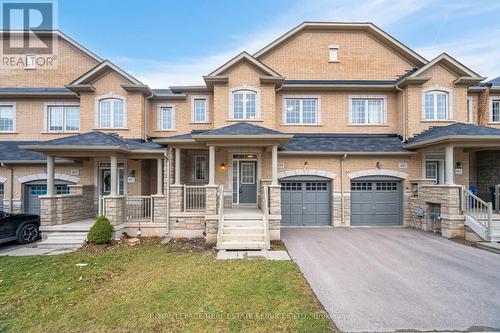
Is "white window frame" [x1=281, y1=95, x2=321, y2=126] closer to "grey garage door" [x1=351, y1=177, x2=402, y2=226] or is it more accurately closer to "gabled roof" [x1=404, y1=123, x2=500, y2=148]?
"grey garage door" [x1=351, y1=177, x2=402, y2=226]

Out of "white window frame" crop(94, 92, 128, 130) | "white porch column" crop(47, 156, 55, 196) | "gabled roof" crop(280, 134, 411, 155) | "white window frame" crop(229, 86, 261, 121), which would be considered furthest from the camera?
"white window frame" crop(94, 92, 128, 130)

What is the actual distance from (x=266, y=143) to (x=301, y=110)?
466 cm

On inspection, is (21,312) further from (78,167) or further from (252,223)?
(78,167)

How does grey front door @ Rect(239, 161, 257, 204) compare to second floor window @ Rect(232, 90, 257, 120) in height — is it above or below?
below

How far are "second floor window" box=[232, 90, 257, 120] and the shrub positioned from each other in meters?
7.14

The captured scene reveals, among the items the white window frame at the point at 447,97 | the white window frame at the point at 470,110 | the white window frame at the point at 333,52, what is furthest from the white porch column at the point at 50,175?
the white window frame at the point at 470,110

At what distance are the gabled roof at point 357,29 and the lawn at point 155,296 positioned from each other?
11.5 m

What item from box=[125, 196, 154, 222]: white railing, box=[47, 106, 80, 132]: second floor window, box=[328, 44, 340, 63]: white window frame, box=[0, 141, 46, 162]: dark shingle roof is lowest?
box=[125, 196, 154, 222]: white railing

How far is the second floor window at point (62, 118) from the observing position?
12.6m

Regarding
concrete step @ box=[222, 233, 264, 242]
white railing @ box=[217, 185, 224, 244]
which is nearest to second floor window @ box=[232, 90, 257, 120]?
white railing @ box=[217, 185, 224, 244]

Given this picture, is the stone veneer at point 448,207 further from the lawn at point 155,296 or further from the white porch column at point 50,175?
the white porch column at point 50,175

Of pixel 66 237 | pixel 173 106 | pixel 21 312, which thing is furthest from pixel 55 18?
pixel 21 312

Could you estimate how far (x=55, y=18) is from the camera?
12758 mm

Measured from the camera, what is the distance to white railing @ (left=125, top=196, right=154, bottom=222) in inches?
395
